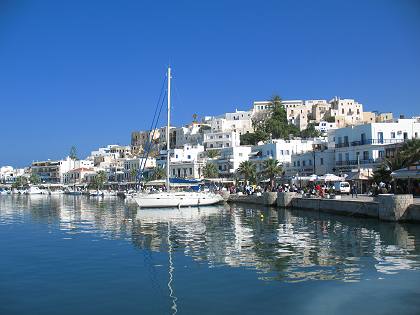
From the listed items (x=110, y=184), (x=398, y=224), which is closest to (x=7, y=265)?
(x=398, y=224)

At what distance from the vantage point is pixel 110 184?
138m

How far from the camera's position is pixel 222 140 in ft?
386

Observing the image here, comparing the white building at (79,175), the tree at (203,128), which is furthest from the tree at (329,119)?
the white building at (79,175)

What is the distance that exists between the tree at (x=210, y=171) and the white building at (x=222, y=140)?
22.6m

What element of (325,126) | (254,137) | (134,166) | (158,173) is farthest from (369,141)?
(134,166)

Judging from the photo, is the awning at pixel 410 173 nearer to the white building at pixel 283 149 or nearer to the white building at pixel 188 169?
the white building at pixel 283 149

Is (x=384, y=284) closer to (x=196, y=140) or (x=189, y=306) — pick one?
(x=189, y=306)

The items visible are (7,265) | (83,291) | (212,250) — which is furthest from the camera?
Result: (212,250)

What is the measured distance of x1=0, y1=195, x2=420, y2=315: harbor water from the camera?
536 inches

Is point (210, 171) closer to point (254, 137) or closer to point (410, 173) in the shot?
point (254, 137)

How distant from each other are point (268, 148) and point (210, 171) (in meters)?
12.9

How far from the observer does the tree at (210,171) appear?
9225 centimetres

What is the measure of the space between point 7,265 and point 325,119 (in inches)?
5133

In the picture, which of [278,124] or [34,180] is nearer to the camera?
[278,124]
